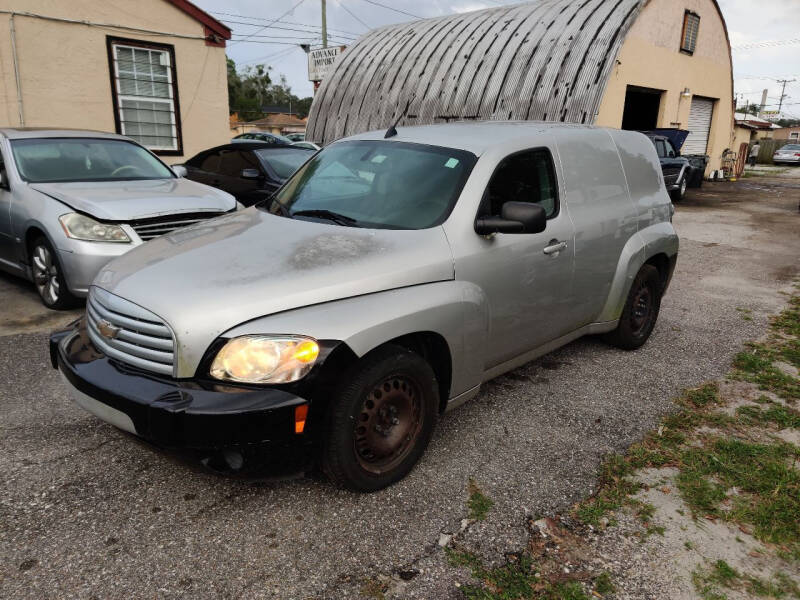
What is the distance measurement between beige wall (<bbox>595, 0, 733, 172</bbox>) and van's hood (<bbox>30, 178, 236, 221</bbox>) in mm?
12254

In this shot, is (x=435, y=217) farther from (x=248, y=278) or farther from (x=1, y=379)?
(x=1, y=379)

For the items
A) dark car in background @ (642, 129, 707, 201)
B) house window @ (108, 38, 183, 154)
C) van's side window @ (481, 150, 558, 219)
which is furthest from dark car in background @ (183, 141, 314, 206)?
dark car in background @ (642, 129, 707, 201)

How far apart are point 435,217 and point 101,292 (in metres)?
1.71

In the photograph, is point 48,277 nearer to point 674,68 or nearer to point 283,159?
point 283,159

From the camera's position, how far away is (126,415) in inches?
95.0

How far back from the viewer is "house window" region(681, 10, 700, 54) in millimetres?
18703

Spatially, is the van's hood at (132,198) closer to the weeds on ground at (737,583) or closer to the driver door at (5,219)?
the driver door at (5,219)

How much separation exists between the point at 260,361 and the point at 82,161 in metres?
4.99

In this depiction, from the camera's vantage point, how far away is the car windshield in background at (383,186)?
3199 millimetres

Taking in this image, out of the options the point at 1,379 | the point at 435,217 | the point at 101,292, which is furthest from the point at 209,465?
the point at 1,379

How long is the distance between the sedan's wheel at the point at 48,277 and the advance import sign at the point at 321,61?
17.8 m

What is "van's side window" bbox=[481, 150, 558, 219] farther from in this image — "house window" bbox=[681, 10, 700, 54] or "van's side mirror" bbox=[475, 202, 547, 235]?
"house window" bbox=[681, 10, 700, 54]

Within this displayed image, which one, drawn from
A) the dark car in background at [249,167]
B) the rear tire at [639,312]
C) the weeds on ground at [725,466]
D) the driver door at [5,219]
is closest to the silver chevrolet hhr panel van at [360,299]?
the rear tire at [639,312]

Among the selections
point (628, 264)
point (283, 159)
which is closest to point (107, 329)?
point (628, 264)
